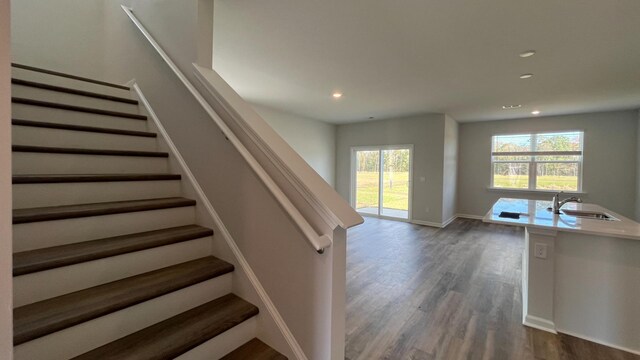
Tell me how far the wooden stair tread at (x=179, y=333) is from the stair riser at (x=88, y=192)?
3.01 feet

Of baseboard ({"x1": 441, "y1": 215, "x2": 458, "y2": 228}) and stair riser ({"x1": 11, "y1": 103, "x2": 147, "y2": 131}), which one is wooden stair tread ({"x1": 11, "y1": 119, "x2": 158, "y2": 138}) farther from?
baseboard ({"x1": 441, "y1": 215, "x2": 458, "y2": 228})

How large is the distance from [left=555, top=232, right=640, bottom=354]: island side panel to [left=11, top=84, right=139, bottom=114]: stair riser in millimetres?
3991

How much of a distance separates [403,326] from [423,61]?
2.76 metres

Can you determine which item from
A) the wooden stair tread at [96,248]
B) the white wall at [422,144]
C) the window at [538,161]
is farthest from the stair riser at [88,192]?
the window at [538,161]

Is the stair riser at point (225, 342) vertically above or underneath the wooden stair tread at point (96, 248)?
underneath

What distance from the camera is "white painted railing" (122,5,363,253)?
44.8 inches

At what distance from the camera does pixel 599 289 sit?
6.75 ft

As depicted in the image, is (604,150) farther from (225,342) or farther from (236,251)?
(225,342)

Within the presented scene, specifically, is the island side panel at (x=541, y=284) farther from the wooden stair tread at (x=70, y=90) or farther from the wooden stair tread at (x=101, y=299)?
the wooden stair tread at (x=70, y=90)

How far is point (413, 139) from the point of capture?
20.8 feet

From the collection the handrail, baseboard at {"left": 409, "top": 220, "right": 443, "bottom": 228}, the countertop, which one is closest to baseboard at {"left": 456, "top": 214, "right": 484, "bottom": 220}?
baseboard at {"left": 409, "top": 220, "right": 443, "bottom": 228}

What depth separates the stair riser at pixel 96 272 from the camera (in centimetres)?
110

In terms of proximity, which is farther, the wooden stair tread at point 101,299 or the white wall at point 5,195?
the wooden stair tread at point 101,299

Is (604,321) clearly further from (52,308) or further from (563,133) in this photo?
(563,133)
